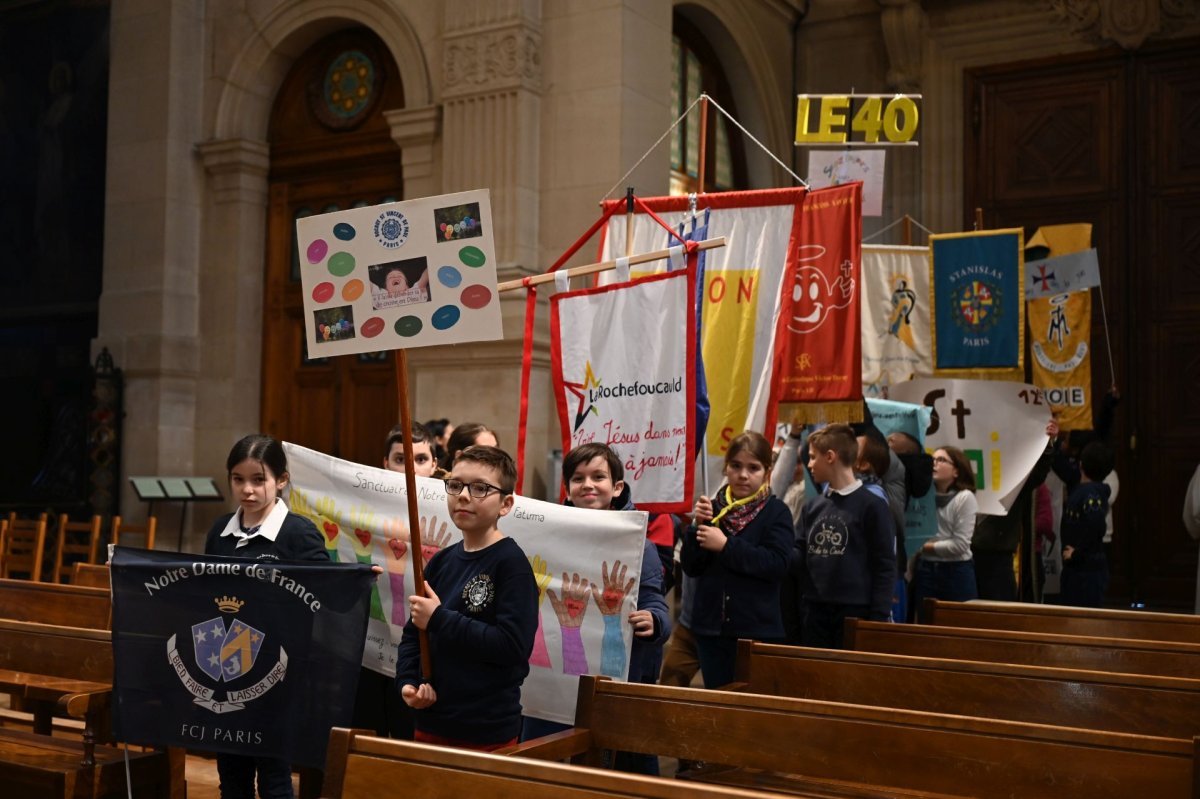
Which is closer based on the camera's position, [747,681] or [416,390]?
[747,681]

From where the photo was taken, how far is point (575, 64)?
405 inches

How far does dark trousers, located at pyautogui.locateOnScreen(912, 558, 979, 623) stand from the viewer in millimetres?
7805

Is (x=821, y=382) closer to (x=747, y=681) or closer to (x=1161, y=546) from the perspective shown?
(x=747, y=681)

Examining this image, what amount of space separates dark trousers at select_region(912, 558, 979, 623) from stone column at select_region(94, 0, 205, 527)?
7.53m

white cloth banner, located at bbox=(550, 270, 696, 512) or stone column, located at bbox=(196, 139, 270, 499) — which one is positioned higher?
stone column, located at bbox=(196, 139, 270, 499)

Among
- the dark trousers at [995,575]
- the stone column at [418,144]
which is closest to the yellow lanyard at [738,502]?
the dark trousers at [995,575]

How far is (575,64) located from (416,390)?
3.09 m

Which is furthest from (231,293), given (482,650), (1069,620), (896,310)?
(482,650)

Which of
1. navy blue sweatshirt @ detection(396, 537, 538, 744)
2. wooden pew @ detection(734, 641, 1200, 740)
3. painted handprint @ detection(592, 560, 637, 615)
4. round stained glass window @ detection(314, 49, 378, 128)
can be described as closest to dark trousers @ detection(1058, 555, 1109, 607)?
wooden pew @ detection(734, 641, 1200, 740)

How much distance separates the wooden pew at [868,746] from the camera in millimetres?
3066

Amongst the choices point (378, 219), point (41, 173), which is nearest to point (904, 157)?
point (41, 173)

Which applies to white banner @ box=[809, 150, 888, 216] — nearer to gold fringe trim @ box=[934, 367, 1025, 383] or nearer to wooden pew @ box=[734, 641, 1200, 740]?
gold fringe trim @ box=[934, 367, 1025, 383]

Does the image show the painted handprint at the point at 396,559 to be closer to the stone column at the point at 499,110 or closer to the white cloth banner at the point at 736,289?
the white cloth banner at the point at 736,289

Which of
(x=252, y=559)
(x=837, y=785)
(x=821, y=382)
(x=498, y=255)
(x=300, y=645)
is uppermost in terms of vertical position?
(x=498, y=255)
